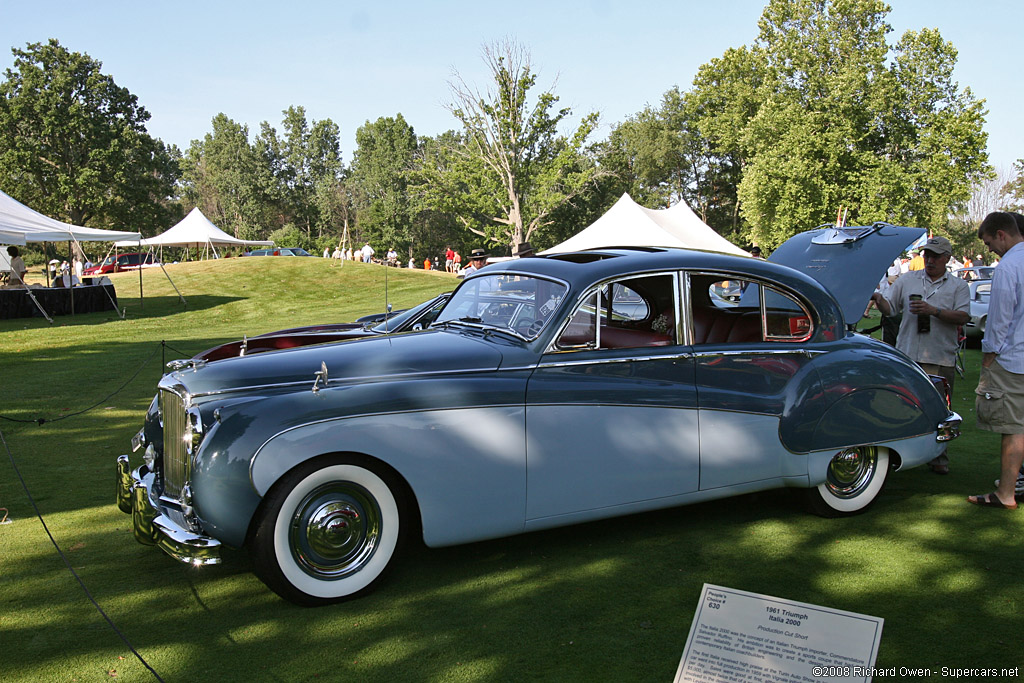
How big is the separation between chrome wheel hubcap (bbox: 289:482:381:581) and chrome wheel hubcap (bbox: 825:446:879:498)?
305 centimetres

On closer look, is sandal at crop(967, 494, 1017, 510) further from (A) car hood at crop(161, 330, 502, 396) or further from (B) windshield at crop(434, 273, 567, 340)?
(A) car hood at crop(161, 330, 502, 396)

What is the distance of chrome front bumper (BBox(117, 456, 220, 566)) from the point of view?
3.40 meters

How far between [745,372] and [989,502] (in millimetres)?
2139

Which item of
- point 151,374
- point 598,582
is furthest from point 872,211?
point 598,582

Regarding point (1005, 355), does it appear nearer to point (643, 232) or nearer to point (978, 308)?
point (978, 308)

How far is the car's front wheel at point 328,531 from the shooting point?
11.5ft

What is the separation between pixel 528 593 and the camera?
12.6 ft

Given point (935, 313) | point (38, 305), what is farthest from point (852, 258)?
point (38, 305)

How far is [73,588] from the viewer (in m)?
3.91

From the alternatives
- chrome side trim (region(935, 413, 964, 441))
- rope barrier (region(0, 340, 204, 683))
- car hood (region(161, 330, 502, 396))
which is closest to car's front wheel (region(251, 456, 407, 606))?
car hood (region(161, 330, 502, 396))

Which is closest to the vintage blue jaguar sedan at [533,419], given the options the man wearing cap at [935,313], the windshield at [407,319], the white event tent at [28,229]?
the man wearing cap at [935,313]

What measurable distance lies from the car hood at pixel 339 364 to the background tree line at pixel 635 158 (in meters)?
15.1

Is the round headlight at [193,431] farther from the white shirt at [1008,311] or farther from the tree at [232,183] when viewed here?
the tree at [232,183]

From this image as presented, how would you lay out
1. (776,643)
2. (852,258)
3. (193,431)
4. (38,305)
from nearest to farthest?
(776,643)
(193,431)
(852,258)
(38,305)
